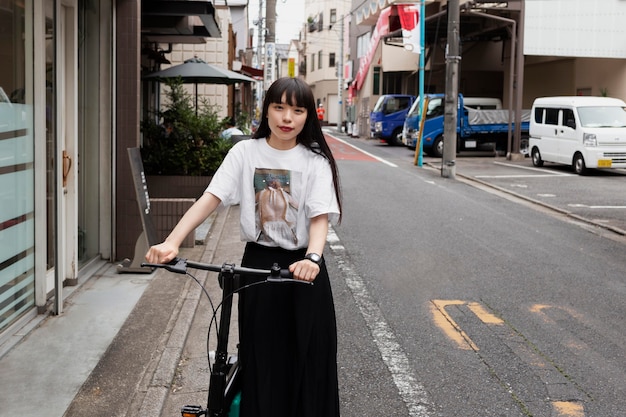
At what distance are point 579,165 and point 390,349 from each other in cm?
1616

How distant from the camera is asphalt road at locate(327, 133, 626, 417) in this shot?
15.7 ft

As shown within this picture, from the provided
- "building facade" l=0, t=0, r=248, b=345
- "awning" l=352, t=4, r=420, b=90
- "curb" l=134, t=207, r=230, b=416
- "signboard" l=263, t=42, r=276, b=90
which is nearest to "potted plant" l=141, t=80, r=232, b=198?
"building facade" l=0, t=0, r=248, b=345

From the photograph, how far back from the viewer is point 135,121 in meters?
8.12

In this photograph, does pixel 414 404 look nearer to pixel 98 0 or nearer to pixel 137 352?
pixel 137 352

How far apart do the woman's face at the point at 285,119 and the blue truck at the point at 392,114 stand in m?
31.2

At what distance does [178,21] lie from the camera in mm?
12680

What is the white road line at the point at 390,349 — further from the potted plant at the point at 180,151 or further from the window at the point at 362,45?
the window at the point at 362,45

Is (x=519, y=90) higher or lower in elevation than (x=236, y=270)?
higher

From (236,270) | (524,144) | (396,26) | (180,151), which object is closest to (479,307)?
(236,270)

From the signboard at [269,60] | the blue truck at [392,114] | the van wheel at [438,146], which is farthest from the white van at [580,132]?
the blue truck at [392,114]

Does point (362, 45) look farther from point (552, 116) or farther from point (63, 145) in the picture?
point (63, 145)

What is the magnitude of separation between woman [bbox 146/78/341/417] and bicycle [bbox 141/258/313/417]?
6cm

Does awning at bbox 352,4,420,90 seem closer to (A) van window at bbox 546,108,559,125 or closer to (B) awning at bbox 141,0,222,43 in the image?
(A) van window at bbox 546,108,559,125

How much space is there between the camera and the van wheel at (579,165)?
20141mm
